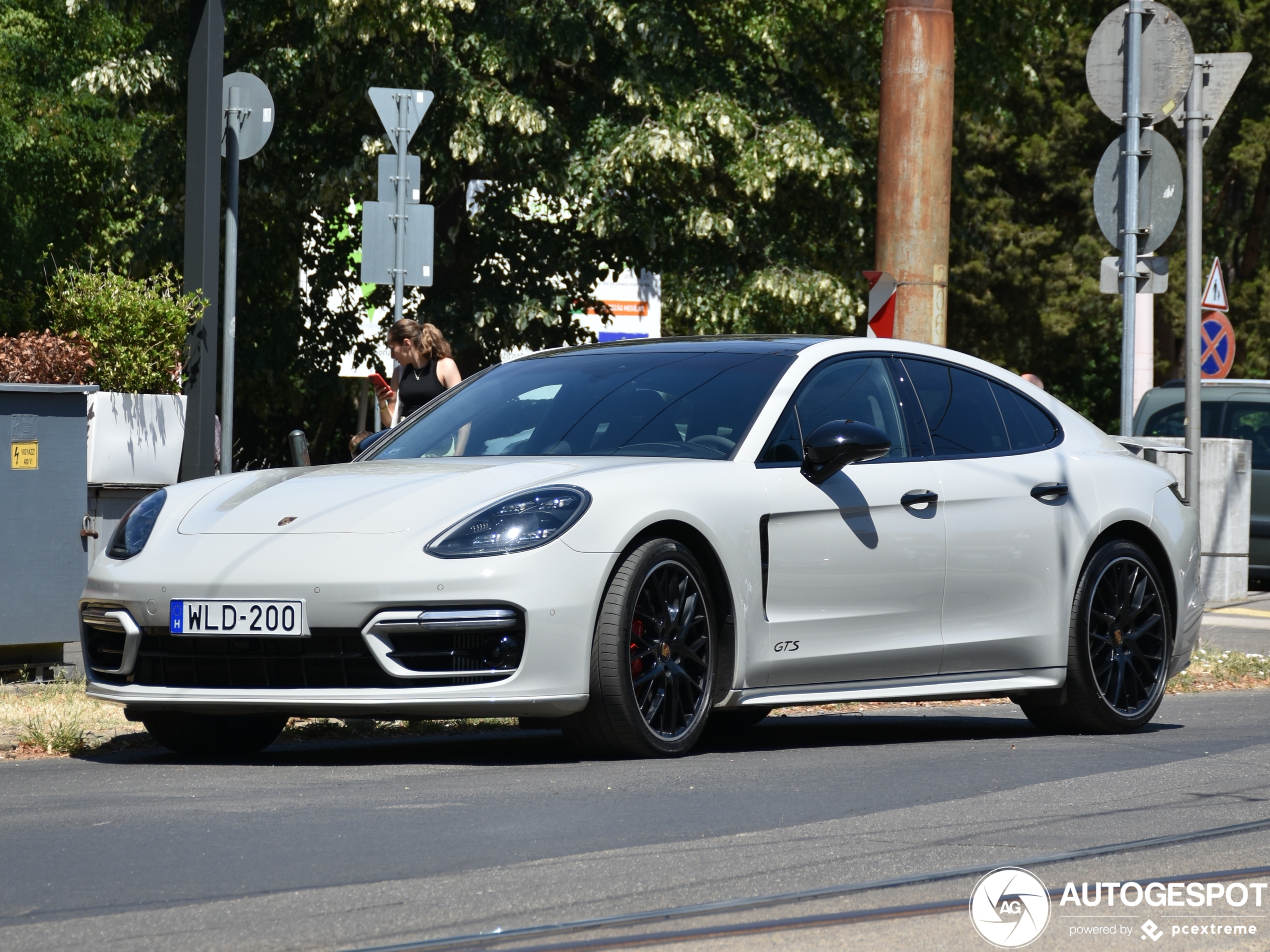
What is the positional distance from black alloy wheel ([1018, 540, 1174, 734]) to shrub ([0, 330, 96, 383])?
4.96m

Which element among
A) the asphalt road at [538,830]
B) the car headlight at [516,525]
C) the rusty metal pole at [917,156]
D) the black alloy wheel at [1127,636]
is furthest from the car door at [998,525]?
the rusty metal pole at [917,156]

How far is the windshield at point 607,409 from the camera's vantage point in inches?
284

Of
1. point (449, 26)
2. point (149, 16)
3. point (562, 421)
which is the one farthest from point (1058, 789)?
point (149, 16)

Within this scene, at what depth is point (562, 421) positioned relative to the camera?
7395mm

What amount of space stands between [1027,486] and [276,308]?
1778 cm

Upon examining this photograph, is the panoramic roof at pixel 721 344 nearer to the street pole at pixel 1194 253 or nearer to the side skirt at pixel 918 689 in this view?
the side skirt at pixel 918 689

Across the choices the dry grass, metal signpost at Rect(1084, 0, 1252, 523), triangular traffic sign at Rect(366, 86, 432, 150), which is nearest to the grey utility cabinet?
the dry grass

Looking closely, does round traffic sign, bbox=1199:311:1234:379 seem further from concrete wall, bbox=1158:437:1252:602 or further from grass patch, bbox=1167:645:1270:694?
grass patch, bbox=1167:645:1270:694

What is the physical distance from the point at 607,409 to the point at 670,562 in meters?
0.93

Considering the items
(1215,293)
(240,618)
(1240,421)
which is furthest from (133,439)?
(1240,421)

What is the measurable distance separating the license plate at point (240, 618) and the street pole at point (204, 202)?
4.69m

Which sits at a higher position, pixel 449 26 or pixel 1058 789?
pixel 449 26

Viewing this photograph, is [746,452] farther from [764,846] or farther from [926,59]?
[926,59]

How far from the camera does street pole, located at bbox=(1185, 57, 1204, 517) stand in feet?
44.5
